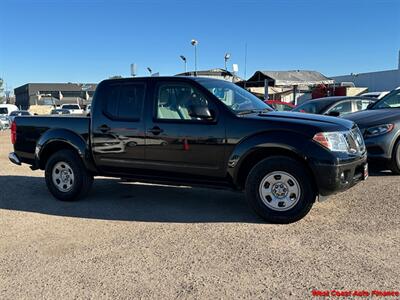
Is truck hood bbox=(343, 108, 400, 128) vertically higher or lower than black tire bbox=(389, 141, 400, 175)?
higher

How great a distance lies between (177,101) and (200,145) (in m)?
0.73

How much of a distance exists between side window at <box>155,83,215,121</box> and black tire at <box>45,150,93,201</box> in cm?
157

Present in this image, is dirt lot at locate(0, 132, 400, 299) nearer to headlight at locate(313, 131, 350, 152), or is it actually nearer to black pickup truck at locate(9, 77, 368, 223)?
black pickup truck at locate(9, 77, 368, 223)

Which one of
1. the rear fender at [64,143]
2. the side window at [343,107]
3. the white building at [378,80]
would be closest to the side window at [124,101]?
the rear fender at [64,143]

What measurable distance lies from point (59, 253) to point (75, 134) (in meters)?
2.47

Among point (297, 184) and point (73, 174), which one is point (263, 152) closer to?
point (297, 184)

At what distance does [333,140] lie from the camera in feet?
16.7

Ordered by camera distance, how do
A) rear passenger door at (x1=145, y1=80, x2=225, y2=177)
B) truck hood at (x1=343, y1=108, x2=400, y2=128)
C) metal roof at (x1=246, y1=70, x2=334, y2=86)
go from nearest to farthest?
rear passenger door at (x1=145, y1=80, x2=225, y2=177) < truck hood at (x1=343, y1=108, x2=400, y2=128) < metal roof at (x1=246, y1=70, x2=334, y2=86)

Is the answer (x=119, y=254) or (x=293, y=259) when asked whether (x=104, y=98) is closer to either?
(x=119, y=254)

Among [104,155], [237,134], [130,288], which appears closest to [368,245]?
[237,134]

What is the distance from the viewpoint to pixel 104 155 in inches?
250

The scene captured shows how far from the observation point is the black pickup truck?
5.12 m

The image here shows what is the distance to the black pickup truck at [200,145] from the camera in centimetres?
512

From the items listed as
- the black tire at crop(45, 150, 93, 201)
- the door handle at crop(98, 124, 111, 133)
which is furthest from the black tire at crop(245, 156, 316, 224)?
the black tire at crop(45, 150, 93, 201)
